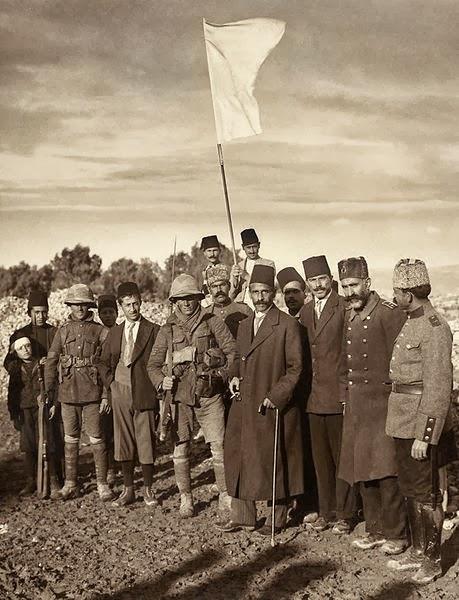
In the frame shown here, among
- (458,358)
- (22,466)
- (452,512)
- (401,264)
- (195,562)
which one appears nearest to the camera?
(401,264)

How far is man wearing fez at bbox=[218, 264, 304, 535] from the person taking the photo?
6.30 meters

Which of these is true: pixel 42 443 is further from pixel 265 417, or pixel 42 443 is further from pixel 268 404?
pixel 268 404

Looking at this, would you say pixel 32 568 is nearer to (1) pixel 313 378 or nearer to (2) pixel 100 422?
(2) pixel 100 422

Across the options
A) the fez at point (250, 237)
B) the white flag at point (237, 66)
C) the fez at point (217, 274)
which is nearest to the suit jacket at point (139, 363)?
the fez at point (217, 274)

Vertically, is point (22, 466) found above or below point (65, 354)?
below

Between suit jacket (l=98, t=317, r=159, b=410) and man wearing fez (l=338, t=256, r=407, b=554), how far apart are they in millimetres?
2403

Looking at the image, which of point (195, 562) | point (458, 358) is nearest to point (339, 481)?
point (195, 562)

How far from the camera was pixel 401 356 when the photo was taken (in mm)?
5309

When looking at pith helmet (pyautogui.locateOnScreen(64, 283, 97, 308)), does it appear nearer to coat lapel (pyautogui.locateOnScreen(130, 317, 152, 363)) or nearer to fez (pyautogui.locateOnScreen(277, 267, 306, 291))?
coat lapel (pyautogui.locateOnScreen(130, 317, 152, 363))

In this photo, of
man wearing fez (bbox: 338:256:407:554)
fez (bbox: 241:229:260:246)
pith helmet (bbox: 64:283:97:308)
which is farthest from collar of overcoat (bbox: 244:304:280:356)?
fez (bbox: 241:229:260:246)

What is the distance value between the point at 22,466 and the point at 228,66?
6.08 m

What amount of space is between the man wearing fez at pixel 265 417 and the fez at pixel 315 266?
44 centimetres

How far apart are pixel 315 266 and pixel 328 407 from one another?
1345 mm

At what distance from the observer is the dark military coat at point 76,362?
7.78m
